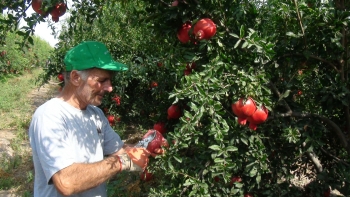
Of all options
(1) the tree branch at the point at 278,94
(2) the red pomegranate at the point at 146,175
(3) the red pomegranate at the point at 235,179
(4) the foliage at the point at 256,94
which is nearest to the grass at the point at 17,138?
(2) the red pomegranate at the point at 146,175

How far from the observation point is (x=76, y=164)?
1.57 m

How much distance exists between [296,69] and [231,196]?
2.22 ft

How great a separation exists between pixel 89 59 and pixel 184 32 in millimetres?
474

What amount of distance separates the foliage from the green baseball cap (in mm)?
281

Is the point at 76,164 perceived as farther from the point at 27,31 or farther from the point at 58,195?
the point at 27,31

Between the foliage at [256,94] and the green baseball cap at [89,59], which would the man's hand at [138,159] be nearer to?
the foliage at [256,94]

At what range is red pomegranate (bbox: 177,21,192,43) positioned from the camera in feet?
5.47

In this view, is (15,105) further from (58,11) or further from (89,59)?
(89,59)

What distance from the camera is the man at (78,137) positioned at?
1542 mm

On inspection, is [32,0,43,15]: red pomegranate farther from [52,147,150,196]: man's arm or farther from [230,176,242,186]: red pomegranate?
[230,176,242,186]: red pomegranate

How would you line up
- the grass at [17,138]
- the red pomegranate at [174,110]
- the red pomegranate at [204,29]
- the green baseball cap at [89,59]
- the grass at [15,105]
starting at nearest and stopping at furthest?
the red pomegranate at [204,29] → the green baseball cap at [89,59] → the red pomegranate at [174,110] → the grass at [17,138] → the grass at [15,105]

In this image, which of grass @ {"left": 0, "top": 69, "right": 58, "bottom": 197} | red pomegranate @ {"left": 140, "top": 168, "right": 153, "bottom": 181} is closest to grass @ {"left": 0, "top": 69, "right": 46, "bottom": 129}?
grass @ {"left": 0, "top": 69, "right": 58, "bottom": 197}

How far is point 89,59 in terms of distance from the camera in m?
1.78

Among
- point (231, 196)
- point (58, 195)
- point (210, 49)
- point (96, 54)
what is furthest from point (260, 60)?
point (58, 195)
